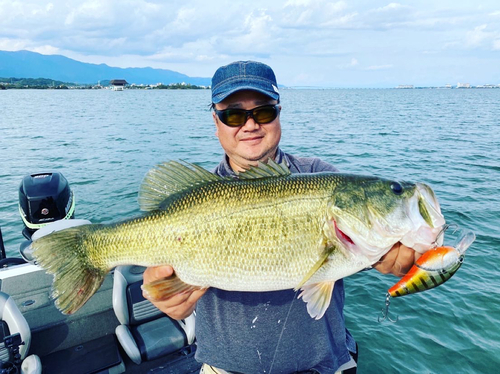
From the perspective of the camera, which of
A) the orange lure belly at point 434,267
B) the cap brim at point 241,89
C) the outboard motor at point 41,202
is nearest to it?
the orange lure belly at point 434,267

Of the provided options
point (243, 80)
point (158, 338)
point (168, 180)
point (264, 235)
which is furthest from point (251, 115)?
point (158, 338)

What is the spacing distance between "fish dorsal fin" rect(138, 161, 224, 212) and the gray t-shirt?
805mm

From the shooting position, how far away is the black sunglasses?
2.94 m

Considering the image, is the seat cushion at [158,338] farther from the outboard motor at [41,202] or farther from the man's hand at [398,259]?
the man's hand at [398,259]

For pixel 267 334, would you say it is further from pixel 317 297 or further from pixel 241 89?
pixel 241 89

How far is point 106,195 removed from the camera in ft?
47.6

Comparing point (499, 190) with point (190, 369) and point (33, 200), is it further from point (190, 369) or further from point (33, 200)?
point (33, 200)

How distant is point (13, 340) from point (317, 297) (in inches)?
132

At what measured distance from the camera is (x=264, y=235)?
7.78ft

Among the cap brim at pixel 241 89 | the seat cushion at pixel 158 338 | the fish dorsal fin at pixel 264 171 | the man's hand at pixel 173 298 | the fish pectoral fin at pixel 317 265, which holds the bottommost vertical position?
the seat cushion at pixel 158 338

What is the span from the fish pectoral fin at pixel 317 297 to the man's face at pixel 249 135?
1140 millimetres

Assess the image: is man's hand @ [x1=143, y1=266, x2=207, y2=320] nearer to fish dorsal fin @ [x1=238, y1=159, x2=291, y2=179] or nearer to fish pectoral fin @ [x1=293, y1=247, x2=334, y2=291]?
fish pectoral fin @ [x1=293, y1=247, x2=334, y2=291]

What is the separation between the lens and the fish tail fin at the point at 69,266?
8.25 ft

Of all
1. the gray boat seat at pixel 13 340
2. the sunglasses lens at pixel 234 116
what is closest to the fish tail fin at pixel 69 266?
the sunglasses lens at pixel 234 116
